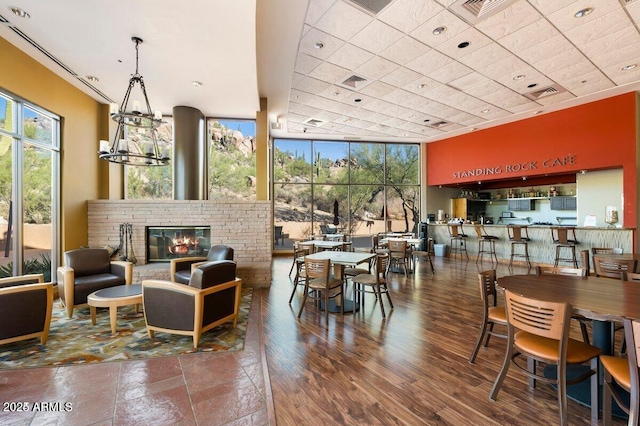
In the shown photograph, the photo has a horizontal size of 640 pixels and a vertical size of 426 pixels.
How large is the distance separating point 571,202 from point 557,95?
422cm

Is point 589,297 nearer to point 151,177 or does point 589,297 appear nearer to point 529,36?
point 529,36

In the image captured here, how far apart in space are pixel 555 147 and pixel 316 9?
Result: 7.37m

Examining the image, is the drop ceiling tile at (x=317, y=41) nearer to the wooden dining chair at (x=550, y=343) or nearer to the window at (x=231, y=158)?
the window at (x=231, y=158)

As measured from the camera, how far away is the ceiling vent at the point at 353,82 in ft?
19.2

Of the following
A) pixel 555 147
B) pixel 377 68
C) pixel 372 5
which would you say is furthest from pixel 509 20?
pixel 555 147

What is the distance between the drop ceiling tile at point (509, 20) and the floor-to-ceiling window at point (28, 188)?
694cm

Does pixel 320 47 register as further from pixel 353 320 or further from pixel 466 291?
pixel 466 291

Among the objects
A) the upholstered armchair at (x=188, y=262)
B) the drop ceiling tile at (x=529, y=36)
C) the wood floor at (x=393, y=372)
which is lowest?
the wood floor at (x=393, y=372)

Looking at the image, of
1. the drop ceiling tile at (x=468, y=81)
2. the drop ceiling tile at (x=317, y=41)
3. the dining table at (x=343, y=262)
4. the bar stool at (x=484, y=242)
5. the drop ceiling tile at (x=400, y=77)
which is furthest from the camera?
the bar stool at (x=484, y=242)

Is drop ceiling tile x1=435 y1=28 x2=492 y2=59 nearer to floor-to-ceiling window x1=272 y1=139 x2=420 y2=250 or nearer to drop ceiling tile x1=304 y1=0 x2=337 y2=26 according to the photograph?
drop ceiling tile x1=304 y1=0 x2=337 y2=26

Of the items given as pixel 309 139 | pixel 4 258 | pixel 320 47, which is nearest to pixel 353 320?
pixel 320 47

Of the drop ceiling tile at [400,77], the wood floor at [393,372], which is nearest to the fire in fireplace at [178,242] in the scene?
the wood floor at [393,372]

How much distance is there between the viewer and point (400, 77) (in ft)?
19.1

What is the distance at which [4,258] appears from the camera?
429 centimetres
